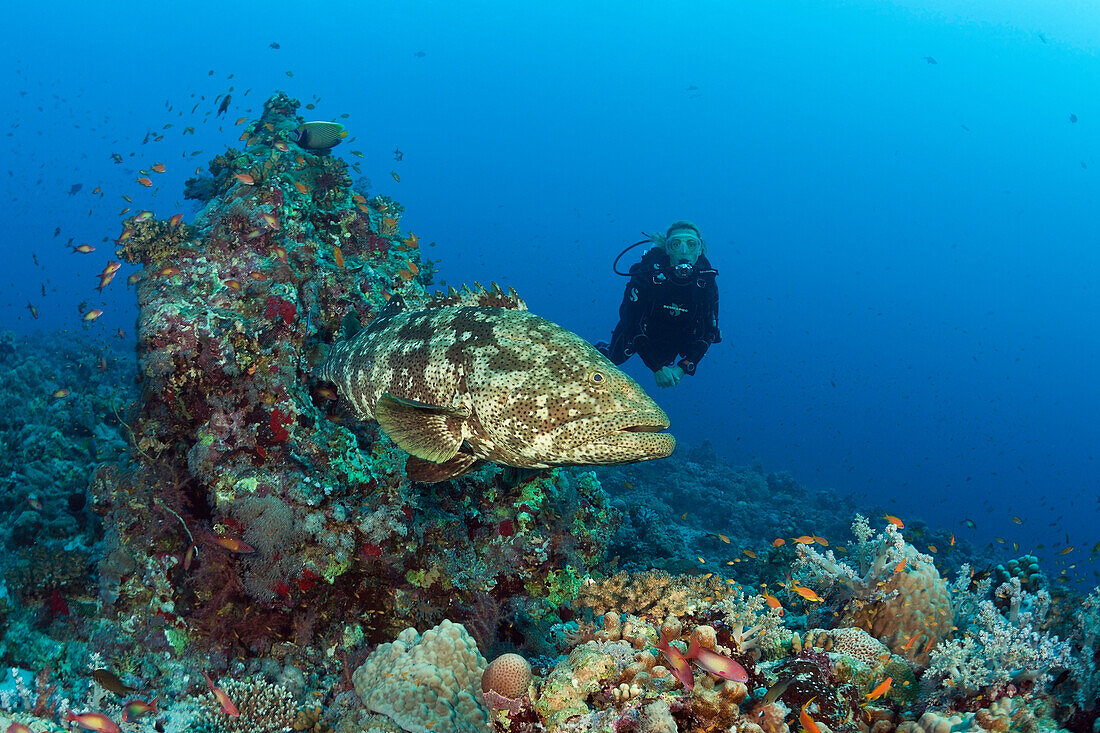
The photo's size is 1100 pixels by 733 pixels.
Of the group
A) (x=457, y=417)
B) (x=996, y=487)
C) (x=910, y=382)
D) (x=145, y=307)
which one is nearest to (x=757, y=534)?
(x=457, y=417)

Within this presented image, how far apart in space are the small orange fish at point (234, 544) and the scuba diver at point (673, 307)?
7.39 metres

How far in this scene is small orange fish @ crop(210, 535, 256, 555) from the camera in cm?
405

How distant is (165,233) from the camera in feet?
18.1

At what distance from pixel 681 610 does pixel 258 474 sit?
3559mm

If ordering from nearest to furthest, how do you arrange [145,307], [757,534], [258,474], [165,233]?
1. [258,474]
2. [145,307]
3. [165,233]
4. [757,534]

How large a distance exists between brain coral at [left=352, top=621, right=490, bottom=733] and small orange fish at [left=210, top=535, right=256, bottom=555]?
50.5 inches

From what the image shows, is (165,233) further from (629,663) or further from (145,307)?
(629,663)

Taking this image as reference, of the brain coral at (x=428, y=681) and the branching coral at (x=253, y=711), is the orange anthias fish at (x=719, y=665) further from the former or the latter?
the branching coral at (x=253, y=711)

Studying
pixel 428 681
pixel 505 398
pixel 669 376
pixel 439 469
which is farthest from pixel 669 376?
pixel 428 681

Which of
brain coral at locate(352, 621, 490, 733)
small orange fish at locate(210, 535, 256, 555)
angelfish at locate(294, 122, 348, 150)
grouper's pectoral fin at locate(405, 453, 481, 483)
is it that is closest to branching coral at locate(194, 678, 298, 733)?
brain coral at locate(352, 621, 490, 733)

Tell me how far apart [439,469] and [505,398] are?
0.91 metres

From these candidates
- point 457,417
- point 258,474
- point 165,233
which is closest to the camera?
point 457,417

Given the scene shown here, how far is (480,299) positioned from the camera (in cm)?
456

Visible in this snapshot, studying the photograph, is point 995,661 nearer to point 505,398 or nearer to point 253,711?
point 505,398
